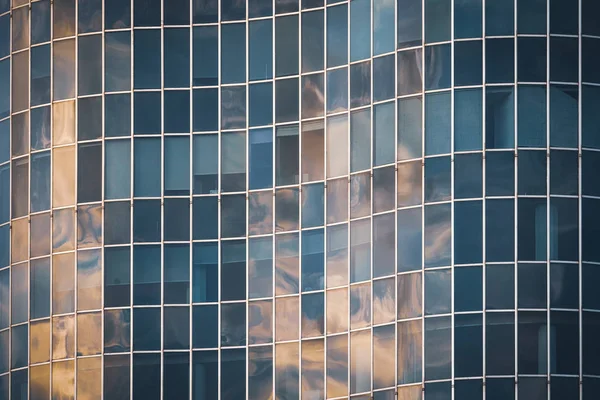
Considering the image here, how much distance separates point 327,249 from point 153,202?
7.95 m

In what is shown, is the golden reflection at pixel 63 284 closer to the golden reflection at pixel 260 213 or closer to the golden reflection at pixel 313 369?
the golden reflection at pixel 260 213

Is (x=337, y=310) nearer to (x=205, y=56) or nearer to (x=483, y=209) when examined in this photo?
(x=483, y=209)

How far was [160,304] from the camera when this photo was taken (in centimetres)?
8675

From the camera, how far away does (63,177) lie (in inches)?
3504

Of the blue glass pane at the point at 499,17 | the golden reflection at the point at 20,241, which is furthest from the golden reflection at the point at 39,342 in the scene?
the blue glass pane at the point at 499,17

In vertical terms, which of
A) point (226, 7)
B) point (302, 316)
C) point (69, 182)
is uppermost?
point (226, 7)

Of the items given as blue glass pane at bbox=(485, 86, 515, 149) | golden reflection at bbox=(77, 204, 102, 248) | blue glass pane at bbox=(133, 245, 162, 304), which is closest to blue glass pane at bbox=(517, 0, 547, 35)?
blue glass pane at bbox=(485, 86, 515, 149)

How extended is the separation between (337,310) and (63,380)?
1225cm

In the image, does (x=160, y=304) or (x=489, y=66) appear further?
(x=160, y=304)

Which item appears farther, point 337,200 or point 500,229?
point 337,200

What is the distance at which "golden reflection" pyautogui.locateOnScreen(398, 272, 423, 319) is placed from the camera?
265 ft

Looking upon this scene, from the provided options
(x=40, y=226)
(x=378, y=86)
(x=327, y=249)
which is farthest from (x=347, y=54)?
(x=40, y=226)

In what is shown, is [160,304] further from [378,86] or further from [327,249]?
[378,86]

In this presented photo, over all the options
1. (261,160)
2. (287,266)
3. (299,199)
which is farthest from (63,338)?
(299,199)
